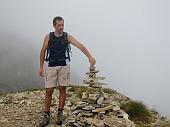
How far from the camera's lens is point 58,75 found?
45.4 feet

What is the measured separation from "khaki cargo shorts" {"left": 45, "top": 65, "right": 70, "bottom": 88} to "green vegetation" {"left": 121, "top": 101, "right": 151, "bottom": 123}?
4007mm

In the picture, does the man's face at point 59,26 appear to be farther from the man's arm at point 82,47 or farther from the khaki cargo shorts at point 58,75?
the khaki cargo shorts at point 58,75

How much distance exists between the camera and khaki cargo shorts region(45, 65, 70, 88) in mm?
13750

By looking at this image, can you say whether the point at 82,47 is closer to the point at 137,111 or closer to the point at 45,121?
the point at 45,121

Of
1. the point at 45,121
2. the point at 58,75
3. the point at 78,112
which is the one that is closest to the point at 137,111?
the point at 78,112

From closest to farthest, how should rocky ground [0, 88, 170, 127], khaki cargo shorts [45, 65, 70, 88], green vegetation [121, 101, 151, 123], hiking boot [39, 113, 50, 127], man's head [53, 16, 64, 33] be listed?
1. man's head [53, 16, 64, 33]
2. khaki cargo shorts [45, 65, 70, 88]
3. rocky ground [0, 88, 170, 127]
4. hiking boot [39, 113, 50, 127]
5. green vegetation [121, 101, 151, 123]

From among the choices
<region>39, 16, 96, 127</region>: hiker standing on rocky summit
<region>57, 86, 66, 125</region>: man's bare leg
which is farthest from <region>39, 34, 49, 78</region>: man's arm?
<region>57, 86, 66, 125</region>: man's bare leg

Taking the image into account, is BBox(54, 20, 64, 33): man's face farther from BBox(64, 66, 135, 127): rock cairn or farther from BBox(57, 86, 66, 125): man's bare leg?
BBox(57, 86, 66, 125): man's bare leg

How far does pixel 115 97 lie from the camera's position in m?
20.3

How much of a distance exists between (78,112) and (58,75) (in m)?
1.55

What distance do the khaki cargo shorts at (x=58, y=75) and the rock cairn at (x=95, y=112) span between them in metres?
0.90

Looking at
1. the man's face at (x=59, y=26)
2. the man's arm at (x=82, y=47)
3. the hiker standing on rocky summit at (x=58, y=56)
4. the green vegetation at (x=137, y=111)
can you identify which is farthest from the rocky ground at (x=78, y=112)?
the man's face at (x=59, y=26)

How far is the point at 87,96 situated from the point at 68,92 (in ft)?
17.6

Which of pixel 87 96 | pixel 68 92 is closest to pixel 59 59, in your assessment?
pixel 87 96
